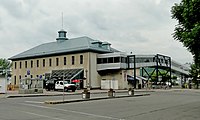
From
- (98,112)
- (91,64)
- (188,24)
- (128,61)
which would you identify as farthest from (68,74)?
(188,24)

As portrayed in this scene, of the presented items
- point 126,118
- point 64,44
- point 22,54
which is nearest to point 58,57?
point 64,44

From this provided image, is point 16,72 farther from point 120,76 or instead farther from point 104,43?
point 120,76

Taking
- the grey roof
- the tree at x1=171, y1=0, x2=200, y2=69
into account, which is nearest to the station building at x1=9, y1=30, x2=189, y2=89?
the grey roof

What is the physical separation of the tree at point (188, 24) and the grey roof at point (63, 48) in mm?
47332

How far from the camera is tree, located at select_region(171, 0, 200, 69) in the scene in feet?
47.8

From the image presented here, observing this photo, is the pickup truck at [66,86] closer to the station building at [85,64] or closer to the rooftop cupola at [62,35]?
the station building at [85,64]

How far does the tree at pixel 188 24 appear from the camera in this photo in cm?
1458

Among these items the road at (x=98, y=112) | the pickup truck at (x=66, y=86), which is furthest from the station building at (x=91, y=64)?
the road at (x=98, y=112)

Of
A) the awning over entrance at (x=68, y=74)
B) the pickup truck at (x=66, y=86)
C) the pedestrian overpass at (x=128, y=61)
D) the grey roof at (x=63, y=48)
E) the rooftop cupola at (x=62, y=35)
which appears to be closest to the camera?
the pickup truck at (x=66, y=86)

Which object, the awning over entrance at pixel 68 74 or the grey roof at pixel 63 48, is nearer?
the awning over entrance at pixel 68 74

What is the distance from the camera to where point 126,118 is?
14.6m

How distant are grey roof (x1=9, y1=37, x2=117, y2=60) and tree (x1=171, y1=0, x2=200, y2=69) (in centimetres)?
4733

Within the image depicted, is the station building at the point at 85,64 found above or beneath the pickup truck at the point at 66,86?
above

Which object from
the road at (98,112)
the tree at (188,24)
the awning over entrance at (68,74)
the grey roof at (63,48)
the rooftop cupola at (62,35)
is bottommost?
the road at (98,112)
